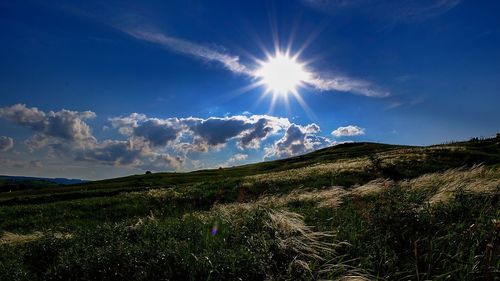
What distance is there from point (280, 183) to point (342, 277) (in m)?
29.2

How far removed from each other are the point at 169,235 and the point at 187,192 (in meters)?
24.8

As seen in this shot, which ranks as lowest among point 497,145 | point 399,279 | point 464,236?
point 399,279

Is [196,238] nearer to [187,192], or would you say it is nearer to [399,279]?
[399,279]

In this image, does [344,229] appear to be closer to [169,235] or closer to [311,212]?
[311,212]

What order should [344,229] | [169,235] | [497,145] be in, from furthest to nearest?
1. [497,145]
2. [169,235]
3. [344,229]

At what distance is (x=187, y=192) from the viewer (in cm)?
3381

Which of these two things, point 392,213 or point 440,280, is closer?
point 440,280

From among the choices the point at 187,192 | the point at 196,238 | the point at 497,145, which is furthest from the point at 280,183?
the point at 497,145

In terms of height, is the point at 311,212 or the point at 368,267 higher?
the point at 311,212

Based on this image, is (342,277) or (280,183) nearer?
(342,277)

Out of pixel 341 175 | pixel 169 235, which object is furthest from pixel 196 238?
pixel 341 175

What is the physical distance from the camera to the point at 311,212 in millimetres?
10969

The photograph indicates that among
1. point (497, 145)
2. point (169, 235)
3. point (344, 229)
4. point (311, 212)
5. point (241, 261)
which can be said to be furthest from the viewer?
point (497, 145)

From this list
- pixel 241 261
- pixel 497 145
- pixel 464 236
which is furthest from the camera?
pixel 497 145
